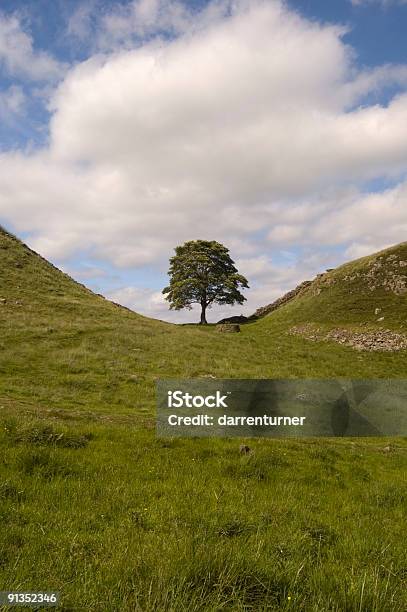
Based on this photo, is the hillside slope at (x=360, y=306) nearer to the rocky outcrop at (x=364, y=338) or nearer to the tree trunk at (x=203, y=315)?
the rocky outcrop at (x=364, y=338)

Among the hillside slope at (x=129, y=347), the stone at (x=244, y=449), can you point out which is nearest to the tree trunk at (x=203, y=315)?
the hillside slope at (x=129, y=347)

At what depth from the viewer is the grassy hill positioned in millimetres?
4547

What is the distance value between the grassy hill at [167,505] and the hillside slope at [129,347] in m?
0.25

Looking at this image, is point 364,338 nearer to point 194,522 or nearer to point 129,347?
point 129,347

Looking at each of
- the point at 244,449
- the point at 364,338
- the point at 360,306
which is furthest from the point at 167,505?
the point at 360,306

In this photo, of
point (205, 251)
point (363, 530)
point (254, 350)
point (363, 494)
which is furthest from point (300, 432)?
point (205, 251)

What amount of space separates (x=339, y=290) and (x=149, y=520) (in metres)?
52.3

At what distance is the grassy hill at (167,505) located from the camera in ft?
14.9

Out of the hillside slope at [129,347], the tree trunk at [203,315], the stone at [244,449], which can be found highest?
the tree trunk at [203,315]

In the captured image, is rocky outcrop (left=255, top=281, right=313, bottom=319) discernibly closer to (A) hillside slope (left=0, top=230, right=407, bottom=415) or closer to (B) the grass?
(A) hillside slope (left=0, top=230, right=407, bottom=415)

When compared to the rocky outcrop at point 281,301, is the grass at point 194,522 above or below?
below

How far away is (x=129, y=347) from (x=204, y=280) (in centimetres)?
4013

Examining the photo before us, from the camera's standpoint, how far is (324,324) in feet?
163

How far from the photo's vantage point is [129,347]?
33.6 metres
